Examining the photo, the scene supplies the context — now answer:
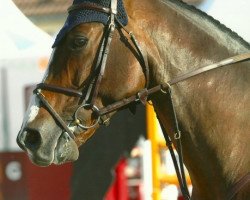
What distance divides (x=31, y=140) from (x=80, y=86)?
33 centimetres

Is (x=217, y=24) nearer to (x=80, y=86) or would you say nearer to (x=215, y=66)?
(x=215, y=66)

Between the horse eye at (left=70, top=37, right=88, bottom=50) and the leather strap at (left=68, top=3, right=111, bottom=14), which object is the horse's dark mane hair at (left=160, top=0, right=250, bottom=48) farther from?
the horse eye at (left=70, top=37, right=88, bottom=50)

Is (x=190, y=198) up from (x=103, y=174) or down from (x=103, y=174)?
down

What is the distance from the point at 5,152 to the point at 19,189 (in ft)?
1.20

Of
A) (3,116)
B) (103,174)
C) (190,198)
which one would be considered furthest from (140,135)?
(190,198)

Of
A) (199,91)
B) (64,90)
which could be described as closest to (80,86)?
(64,90)

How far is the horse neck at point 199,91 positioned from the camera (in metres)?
3.26

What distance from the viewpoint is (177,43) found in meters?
3.36

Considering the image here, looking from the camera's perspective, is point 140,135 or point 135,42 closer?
point 135,42

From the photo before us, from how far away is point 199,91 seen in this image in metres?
3.31

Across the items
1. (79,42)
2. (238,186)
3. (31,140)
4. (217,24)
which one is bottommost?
(238,186)

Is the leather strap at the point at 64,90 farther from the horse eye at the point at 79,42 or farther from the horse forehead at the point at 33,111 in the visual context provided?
the horse eye at the point at 79,42

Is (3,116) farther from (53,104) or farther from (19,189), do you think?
(53,104)

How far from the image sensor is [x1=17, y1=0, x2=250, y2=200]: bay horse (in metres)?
3.23
